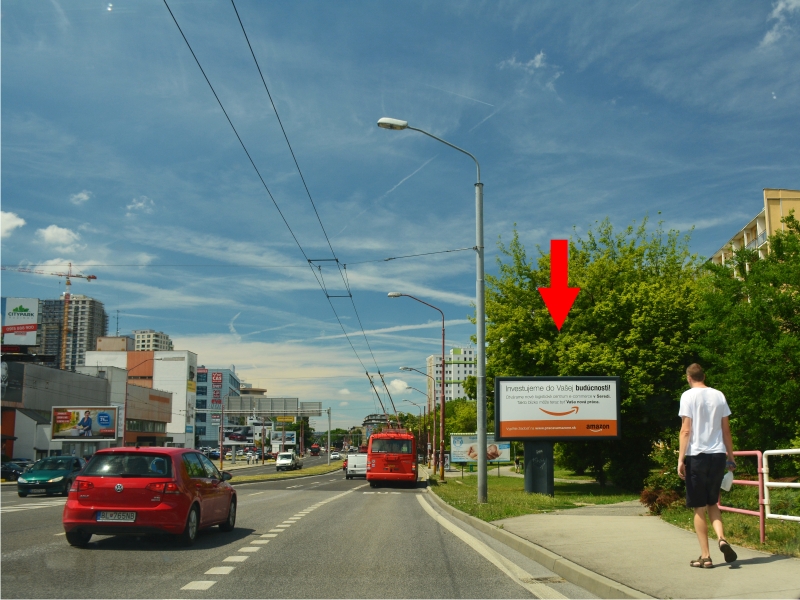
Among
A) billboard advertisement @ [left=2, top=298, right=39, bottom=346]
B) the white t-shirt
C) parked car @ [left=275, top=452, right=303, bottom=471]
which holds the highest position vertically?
billboard advertisement @ [left=2, top=298, right=39, bottom=346]

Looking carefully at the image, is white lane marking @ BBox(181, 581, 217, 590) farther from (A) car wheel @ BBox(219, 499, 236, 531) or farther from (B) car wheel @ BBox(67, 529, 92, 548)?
(A) car wheel @ BBox(219, 499, 236, 531)

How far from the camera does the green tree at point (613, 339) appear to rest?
29781 mm

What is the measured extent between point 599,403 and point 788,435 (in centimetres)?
594

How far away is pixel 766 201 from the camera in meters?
75.6

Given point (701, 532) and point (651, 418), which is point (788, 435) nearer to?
point (651, 418)

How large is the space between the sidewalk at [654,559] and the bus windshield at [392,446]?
93.5 ft

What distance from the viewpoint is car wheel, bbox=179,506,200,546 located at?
11234 millimetres

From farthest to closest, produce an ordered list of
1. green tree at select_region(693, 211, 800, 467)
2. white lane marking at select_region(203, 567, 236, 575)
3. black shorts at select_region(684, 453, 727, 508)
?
green tree at select_region(693, 211, 800, 467) < white lane marking at select_region(203, 567, 236, 575) < black shorts at select_region(684, 453, 727, 508)

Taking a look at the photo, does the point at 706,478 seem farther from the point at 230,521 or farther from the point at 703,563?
the point at 230,521

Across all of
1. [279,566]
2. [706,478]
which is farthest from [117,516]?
[706,478]

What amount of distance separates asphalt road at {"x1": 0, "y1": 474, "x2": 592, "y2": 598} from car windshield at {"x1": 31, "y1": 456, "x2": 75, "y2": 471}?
1585 centimetres

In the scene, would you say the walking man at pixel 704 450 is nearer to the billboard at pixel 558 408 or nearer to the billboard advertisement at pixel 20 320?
the billboard at pixel 558 408

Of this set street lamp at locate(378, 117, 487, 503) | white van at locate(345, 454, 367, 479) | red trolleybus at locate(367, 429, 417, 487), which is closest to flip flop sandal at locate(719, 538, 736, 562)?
street lamp at locate(378, 117, 487, 503)

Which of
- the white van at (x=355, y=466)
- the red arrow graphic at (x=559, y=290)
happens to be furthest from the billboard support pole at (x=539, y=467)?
the white van at (x=355, y=466)
